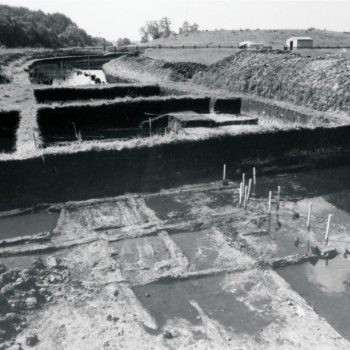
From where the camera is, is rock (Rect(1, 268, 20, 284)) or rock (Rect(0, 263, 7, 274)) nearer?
rock (Rect(1, 268, 20, 284))

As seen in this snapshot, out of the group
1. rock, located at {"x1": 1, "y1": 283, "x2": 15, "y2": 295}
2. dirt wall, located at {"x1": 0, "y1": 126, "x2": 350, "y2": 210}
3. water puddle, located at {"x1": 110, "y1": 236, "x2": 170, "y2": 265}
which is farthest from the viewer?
dirt wall, located at {"x1": 0, "y1": 126, "x2": 350, "y2": 210}

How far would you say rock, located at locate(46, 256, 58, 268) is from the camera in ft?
21.4

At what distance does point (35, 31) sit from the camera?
59688mm

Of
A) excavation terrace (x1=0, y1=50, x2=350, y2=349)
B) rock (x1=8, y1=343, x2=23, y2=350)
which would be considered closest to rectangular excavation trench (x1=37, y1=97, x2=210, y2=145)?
excavation terrace (x1=0, y1=50, x2=350, y2=349)

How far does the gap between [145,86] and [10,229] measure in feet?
44.2

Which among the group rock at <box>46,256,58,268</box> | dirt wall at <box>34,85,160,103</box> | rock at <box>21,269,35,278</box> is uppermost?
dirt wall at <box>34,85,160,103</box>

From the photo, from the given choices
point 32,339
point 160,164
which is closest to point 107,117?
point 160,164

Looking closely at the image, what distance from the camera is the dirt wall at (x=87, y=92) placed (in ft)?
60.5

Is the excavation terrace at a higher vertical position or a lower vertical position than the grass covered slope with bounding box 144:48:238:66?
lower

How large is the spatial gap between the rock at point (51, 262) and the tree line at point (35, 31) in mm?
54120

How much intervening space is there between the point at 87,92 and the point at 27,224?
1202cm

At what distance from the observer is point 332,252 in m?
6.94

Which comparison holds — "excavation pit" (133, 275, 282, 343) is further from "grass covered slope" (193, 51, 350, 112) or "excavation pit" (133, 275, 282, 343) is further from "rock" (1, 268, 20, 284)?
"grass covered slope" (193, 51, 350, 112)

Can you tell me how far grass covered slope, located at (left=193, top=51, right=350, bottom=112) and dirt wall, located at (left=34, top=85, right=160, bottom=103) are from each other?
4.29 meters
